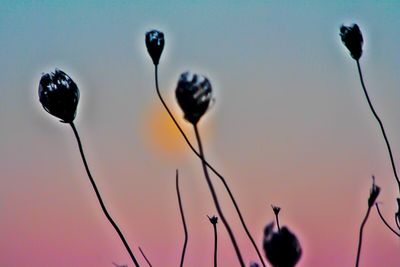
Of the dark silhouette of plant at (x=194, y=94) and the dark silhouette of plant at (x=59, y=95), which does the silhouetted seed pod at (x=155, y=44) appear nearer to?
the dark silhouette of plant at (x=59, y=95)

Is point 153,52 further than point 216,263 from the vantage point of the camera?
Yes

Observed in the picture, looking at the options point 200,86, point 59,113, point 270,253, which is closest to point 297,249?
point 270,253

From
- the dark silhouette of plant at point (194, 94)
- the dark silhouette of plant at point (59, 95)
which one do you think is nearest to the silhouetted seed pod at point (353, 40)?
the dark silhouette of plant at point (59, 95)

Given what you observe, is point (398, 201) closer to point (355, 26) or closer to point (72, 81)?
point (355, 26)

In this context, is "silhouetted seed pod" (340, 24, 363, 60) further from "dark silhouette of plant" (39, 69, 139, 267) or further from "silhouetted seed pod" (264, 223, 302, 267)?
"silhouetted seed pod" (264, 223, 302, 267)

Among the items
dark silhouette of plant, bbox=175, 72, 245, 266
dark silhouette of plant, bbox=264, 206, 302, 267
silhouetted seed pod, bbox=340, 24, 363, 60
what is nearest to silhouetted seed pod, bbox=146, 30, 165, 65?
silhouetted seed pod, bbox=340, 24, 363, 60

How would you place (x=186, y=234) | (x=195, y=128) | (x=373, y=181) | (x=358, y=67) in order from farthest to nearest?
(x=358, y=67) → (x=186, y=234) → (x=373, y=181) → (x=195, y=128)
